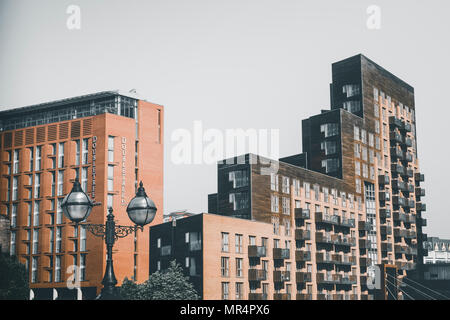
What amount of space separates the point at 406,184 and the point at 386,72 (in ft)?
76.3

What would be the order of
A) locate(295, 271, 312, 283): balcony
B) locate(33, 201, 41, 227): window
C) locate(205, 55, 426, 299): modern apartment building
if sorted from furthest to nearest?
1. locate(33, 201, 41, 227): window
2. locate(295, 271, 312, 283): balcony
3. locate(205, 55, 426, 299): modern apartment building

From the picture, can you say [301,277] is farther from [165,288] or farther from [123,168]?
[123,168]

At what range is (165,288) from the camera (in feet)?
261

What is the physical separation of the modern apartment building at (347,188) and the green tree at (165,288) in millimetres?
15284

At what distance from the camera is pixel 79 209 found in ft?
47.3

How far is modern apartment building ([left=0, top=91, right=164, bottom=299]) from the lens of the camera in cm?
10212

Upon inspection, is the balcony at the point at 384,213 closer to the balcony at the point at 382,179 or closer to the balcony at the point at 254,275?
the balcony at the point at 382,179

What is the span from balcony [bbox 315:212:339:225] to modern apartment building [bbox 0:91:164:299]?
25.9 meters

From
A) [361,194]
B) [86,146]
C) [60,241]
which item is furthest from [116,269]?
[361,194]

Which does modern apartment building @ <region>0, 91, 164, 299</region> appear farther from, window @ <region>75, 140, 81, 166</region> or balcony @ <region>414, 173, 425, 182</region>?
balcony @ <region>414, 173, 425, 182</region>

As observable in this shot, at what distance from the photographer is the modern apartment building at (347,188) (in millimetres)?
96312

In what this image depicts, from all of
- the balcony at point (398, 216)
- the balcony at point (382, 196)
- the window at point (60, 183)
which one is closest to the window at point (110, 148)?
the window at point (60, 183)

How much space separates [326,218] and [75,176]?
42.0m

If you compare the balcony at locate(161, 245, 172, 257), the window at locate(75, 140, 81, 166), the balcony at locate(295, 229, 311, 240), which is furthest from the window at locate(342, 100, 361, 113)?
the balcony at locate(161, 245, 172, 257)
